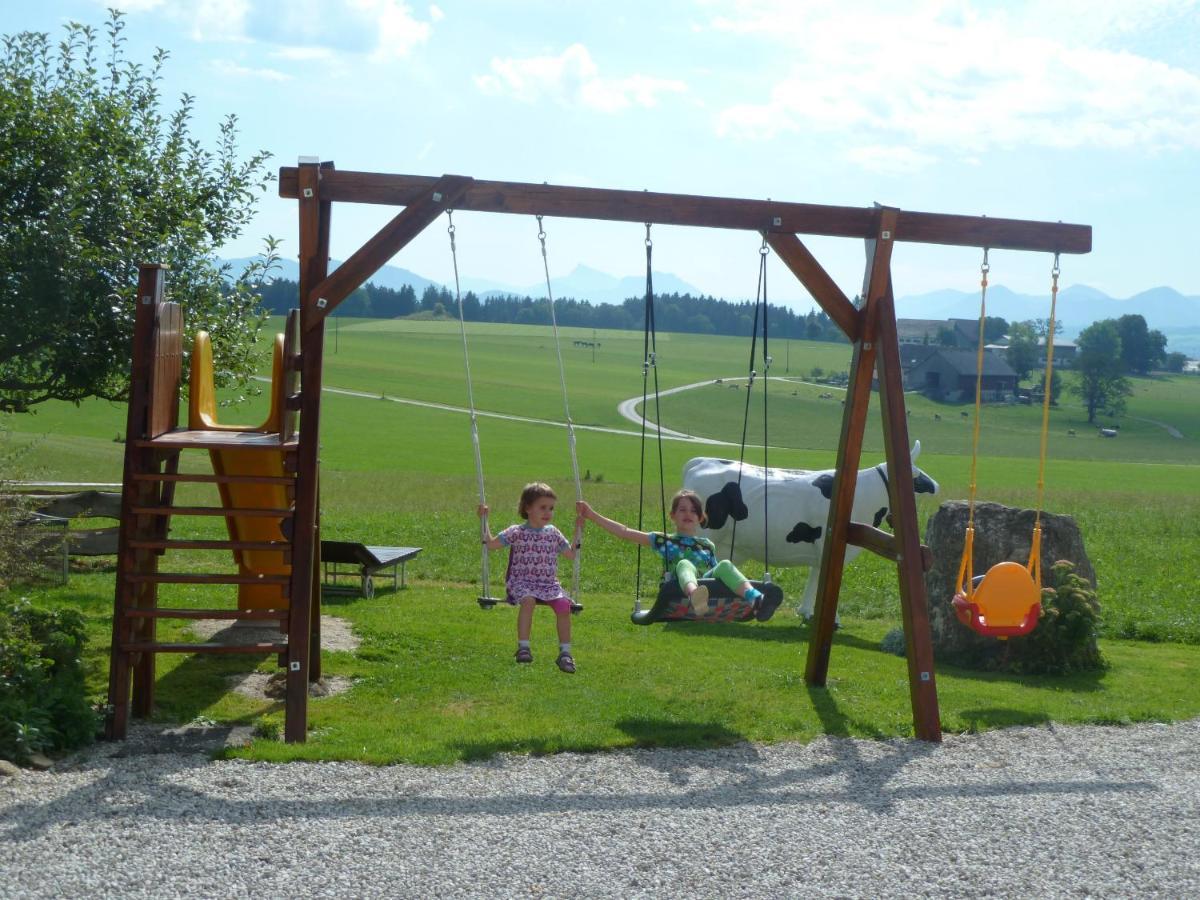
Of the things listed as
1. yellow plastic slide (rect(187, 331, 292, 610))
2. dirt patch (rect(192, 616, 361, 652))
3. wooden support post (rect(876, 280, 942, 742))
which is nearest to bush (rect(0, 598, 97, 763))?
yellow plastic slide (rect(187, 331, 292, 610))

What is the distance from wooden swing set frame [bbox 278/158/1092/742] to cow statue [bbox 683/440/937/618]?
4.41 metres

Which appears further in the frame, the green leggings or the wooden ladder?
the green leggings

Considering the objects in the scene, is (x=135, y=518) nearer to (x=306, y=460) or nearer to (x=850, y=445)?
(x=306, y=460)

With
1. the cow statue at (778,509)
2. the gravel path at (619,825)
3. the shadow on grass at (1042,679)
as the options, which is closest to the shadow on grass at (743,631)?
the cow statue at (778,509)

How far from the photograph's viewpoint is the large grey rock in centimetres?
1248

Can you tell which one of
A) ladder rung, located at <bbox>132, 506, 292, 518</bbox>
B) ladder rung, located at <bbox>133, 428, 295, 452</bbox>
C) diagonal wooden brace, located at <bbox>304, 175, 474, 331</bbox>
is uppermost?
diagonal wooden brace, located at <bbox>304, 175, 474, 331</bbox>

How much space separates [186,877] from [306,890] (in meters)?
0.59

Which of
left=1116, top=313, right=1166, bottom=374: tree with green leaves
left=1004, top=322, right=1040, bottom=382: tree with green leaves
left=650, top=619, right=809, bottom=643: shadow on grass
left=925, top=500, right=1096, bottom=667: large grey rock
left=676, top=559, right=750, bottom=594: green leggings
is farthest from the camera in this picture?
left=1116, top=313, right=1166, bottom=374: tree with green leaves

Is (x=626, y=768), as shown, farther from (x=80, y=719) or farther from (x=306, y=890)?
(x=80, y=719)

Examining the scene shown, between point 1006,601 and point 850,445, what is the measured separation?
1728 mm

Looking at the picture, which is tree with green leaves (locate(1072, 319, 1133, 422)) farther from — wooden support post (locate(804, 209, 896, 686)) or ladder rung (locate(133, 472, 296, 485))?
ladder rung (locate(133, 472, 296, 485))

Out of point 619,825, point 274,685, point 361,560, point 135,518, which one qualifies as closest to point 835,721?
point 619,825

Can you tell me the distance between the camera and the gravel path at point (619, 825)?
18.8 ft

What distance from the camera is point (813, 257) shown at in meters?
9.58
